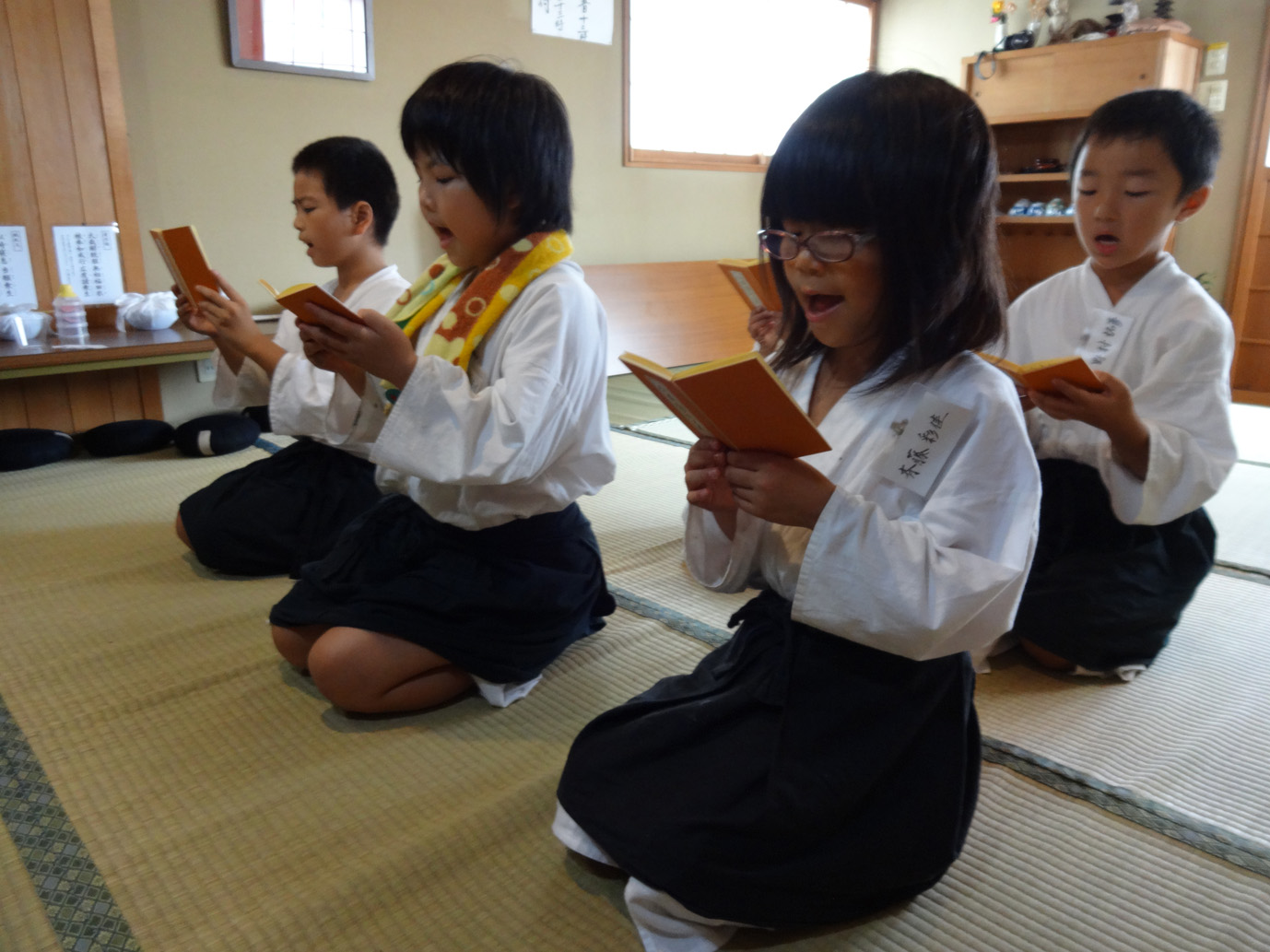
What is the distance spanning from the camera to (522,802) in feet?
4.17

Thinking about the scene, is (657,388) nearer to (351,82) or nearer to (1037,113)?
(351,82)

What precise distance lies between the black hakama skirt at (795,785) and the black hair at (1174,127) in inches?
42.9

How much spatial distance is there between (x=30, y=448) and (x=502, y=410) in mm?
2264

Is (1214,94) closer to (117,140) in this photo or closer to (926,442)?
(926,442)

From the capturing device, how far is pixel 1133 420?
144cm

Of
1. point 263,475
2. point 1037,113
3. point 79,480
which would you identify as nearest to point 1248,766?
point 263,475

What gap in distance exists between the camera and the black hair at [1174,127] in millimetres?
1565

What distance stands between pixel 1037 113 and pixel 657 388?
471cm

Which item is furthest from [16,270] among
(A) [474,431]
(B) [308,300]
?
(A) [474,431]

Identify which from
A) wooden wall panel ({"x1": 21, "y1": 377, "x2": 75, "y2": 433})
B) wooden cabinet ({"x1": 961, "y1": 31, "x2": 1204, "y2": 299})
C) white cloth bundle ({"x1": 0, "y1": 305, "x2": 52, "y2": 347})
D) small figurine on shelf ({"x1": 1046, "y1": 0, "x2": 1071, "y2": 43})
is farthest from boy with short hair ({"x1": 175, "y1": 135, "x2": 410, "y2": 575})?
small figurine on shelf ({"x1": 1046, "y1": 0, "x2": 1071, "y2": 43})

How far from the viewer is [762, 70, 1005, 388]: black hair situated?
91 centimetres

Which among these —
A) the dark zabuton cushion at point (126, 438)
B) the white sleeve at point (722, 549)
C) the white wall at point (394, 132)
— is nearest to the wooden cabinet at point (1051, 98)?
the white wall at point (394, 132)

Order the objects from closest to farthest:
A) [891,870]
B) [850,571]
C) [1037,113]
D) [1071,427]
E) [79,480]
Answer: [850,571]
[891,870]
[1071,427]
[79,480]
[1037,113]

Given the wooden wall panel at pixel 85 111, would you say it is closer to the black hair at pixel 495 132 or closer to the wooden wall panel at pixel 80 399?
the wooden wall panel at pixel 80 399
